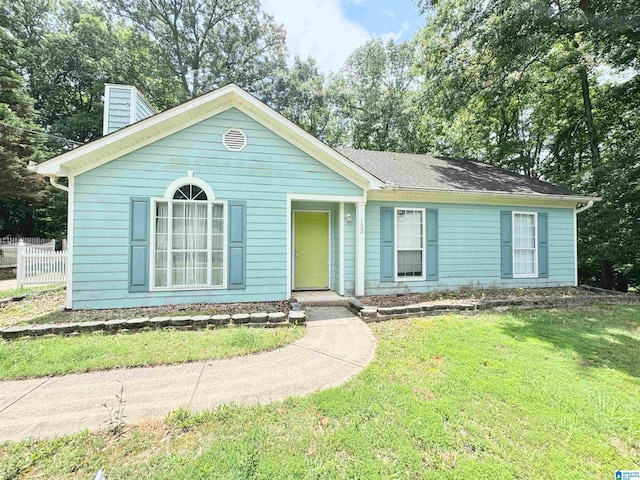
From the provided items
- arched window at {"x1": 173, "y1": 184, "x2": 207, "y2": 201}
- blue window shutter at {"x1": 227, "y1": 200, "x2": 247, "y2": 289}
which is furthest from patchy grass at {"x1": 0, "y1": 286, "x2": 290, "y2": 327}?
arched window at {"x1": 173, "y1": 184, "x2": 207, "y2": 201}

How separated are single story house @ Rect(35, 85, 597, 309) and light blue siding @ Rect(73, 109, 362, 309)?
0.08ft

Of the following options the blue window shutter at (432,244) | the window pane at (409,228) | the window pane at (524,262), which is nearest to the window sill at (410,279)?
the blue window shutter at (432,244)

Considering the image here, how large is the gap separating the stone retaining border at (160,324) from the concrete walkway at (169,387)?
0.92 metres

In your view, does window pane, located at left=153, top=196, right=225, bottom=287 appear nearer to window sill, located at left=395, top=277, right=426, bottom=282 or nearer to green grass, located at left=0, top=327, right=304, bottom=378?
green grass, located at left=0, top=327, right=304, bottom=378

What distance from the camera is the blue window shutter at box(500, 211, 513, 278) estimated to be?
8.55 meters

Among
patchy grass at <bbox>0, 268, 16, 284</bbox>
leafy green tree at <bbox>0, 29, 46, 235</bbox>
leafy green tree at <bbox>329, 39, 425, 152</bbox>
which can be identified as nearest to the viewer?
patchy grass at <bbox>0, 268, 16, 284</bbox>

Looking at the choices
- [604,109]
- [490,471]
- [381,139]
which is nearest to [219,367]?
[490,471]

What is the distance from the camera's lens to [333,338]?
15.7 ft

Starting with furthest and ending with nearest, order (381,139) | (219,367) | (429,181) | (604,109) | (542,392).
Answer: (381,139) → (604,109) → (429,181) → (219,367) → (542,392)

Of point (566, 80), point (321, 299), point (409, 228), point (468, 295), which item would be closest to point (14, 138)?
point (321, 299)

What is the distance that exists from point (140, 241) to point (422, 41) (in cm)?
1309

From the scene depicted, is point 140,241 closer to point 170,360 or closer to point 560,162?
point 170,360

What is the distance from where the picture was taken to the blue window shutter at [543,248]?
8818 millimetres

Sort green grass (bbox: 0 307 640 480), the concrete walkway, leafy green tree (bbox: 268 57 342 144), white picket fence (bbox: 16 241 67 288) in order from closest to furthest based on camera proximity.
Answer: green grass (bbox: 0 307 640 480) → the concrete walkway → white picket fence (bbox: 16 241 67 288) → leafy green tree (bbox: 268 57 342 144)
